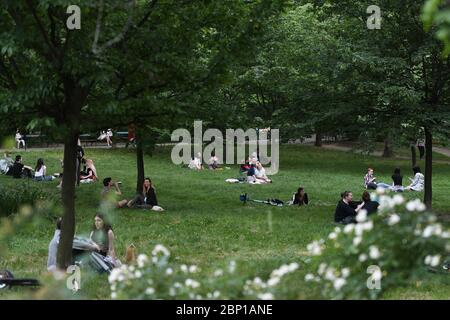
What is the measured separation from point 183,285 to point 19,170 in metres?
18.9

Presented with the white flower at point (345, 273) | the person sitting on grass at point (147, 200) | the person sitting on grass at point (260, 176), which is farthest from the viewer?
the person sitting on grass at point (260, 176)

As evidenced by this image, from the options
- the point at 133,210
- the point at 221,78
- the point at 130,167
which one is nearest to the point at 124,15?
the point at 221,78

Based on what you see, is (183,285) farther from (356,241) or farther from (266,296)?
(356,241)

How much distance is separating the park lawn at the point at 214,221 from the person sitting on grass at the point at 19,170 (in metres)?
0.29

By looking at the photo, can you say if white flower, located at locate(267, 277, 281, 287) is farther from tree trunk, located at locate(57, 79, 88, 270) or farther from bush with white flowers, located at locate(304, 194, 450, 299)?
tree trunk, located at locate(57, 79, 88, 270)

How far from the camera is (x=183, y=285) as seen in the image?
4.71 m

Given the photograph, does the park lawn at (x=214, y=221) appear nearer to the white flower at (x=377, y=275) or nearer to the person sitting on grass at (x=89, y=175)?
the white flower at (x=377, y=275)

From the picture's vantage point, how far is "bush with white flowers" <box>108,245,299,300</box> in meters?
4.53

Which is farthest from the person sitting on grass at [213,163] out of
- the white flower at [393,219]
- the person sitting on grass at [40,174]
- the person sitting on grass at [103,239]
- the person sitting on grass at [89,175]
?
the white flower at [393,219]

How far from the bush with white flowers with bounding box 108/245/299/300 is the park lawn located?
0.28m

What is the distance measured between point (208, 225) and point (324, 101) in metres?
4.51

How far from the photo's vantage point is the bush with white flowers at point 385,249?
426 cm

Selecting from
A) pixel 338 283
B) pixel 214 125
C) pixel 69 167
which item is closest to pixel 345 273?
pixel 338 283
